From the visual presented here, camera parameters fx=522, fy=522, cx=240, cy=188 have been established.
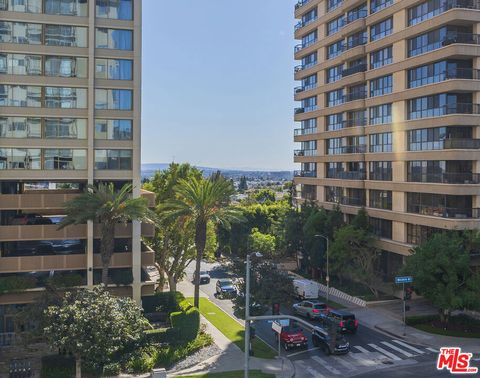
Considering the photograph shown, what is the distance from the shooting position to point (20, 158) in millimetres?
43469

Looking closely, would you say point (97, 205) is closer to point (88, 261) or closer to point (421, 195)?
point (88, 261)

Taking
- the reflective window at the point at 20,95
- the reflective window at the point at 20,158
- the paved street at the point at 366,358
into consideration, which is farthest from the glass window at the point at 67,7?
the paved street at the point at 366,358

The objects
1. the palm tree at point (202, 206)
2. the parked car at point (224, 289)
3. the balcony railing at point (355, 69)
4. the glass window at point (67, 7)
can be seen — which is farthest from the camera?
the balcony railing at point (355, 69)

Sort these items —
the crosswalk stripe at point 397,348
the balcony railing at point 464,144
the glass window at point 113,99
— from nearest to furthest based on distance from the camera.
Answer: the crosswalk stripe at point 397,348, the glass window at point 113,99, the balcony railing at point 464,144

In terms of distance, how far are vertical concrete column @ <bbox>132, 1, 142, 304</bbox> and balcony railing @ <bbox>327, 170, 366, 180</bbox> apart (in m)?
28.8

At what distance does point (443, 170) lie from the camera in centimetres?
4925

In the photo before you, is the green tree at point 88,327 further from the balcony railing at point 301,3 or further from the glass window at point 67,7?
the balcony railing at point 301,3

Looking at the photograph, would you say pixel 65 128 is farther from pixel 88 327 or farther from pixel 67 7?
pixel 88 327

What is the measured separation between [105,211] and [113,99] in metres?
10.8

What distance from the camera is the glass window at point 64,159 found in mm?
43938

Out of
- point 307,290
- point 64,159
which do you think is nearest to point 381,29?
point 307,290

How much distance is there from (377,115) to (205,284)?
2915 cm

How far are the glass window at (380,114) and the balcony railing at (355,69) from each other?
5175 millimetres

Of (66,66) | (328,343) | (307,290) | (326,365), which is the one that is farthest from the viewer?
(307,290)
